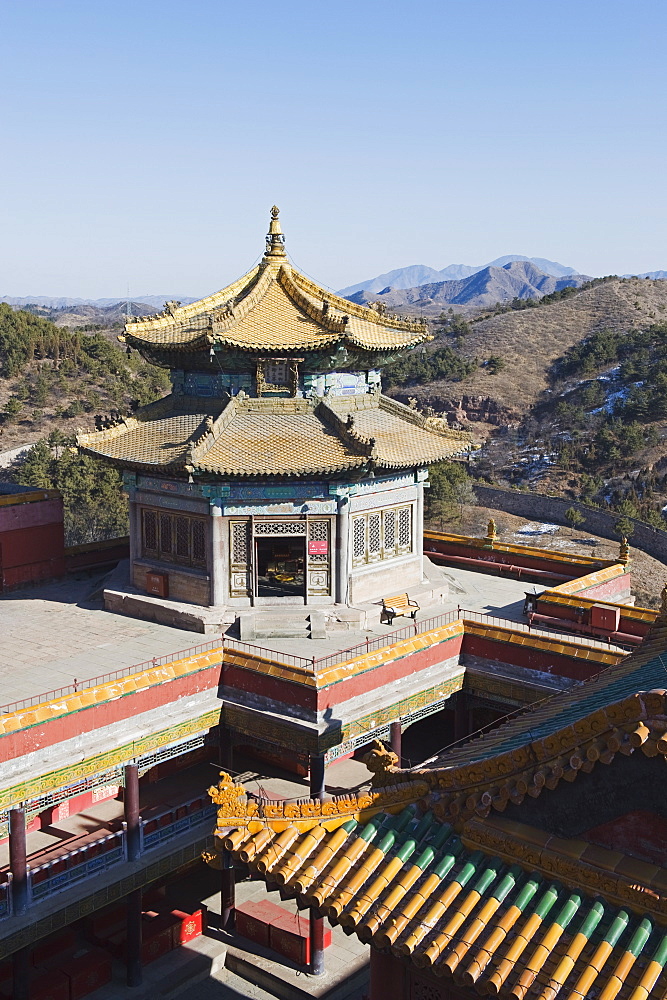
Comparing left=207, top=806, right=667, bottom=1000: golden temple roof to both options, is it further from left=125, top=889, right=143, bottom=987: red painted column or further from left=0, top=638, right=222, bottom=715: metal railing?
left=125, top=889, right=143, bottom=987: red painted column

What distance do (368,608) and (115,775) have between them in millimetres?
7610

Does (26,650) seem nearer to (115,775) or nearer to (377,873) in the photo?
(115,775)

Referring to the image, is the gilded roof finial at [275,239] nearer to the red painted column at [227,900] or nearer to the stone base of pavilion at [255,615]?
the stone base of pavilion at [255,615]

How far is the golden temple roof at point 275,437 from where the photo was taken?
21453 millimetres

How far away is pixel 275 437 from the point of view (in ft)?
73.9

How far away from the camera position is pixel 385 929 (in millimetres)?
7426

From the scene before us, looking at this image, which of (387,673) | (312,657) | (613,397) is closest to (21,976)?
(312,657)

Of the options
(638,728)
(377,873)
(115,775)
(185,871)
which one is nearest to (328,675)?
(115,775)

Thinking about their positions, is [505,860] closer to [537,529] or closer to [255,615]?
[255,615]

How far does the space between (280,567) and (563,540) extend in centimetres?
4469

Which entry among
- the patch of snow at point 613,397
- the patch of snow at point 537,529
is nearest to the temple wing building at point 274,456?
the patch of snow at point 537,529

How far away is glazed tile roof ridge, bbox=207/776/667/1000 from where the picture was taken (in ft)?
22.3

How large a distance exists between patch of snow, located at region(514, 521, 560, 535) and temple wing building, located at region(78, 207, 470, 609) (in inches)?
1685

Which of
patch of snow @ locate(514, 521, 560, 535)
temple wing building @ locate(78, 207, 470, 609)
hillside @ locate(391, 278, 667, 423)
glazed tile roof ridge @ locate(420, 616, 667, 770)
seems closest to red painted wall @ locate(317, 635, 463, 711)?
temple wing building @ locate(78, 207, 470, 609)
